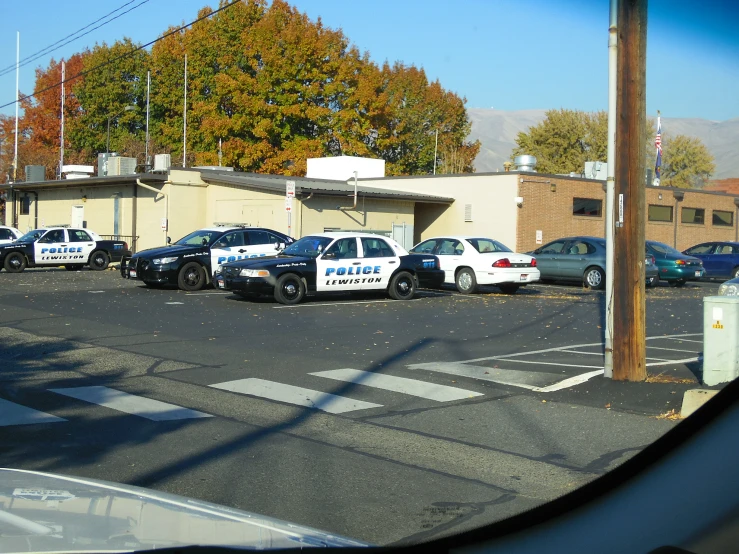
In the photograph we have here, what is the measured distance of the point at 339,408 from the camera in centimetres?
876

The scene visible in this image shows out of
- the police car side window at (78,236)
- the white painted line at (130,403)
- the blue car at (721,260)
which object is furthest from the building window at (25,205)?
the white painted line at (130,403)

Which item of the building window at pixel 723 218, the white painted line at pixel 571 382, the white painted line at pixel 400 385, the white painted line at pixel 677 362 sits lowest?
the white painted line at pixel 400 385

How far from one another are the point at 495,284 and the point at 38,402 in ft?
51.0

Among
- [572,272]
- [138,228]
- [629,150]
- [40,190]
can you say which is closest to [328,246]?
[572,272]

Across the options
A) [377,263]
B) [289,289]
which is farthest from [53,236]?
[377,263]

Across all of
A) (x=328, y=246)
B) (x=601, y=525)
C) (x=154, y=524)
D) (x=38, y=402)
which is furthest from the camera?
(x=328, y=246)

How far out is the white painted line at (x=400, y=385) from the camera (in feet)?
31.0

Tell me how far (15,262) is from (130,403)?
23.1 m

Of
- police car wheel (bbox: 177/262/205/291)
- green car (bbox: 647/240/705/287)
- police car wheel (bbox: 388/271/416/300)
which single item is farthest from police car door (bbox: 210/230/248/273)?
green car (bbox: 647/240/705/287)

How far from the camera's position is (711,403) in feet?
7.31

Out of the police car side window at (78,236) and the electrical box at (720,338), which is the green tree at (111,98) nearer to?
the police car side window at (78,236)

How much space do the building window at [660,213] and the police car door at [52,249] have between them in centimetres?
2424

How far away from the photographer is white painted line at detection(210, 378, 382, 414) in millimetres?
8844

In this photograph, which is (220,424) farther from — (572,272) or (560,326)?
(572,272)
